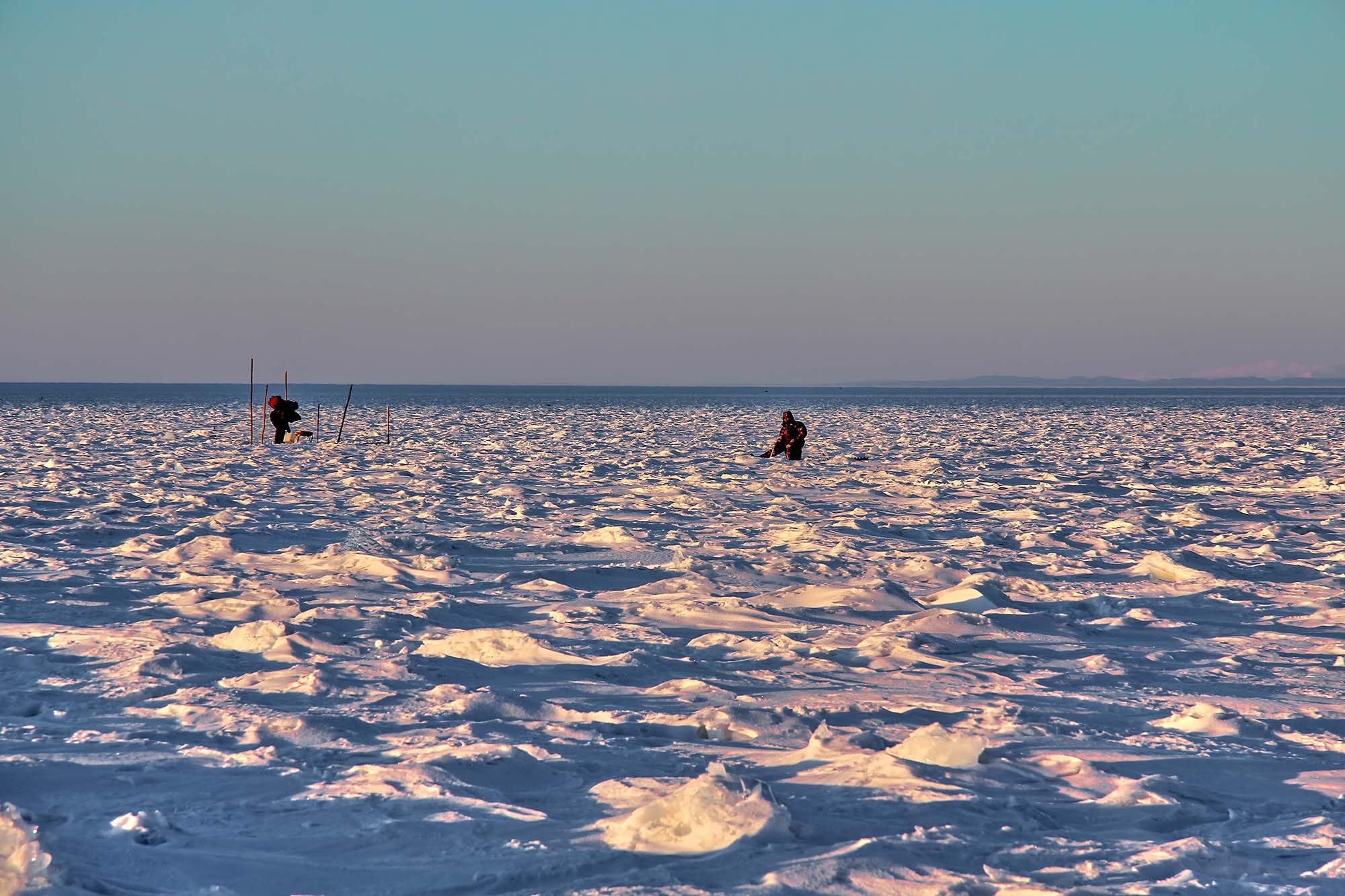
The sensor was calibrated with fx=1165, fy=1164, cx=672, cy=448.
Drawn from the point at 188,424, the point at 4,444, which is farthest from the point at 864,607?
the point at 188,424

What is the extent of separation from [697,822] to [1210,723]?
2171 millimetres

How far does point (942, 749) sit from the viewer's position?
3672mm

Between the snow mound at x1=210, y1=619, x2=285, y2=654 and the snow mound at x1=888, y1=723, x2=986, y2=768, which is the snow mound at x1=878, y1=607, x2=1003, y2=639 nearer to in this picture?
the snow mound at x1=888, y1=723, x2=986, y2=768

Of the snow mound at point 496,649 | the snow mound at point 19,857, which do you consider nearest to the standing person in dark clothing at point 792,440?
the snow mound at point 496,649

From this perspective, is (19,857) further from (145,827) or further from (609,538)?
(609,538)

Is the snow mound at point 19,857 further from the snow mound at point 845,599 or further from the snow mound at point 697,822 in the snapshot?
the snow mound at point 845,599

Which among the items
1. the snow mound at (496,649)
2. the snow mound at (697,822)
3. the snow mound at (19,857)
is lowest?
the snow mound at (496,649)

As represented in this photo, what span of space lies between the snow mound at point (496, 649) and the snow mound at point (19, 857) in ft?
7.81

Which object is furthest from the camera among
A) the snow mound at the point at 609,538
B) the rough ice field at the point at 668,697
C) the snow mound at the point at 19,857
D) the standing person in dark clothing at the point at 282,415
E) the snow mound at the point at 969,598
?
the standing person in dark clothing at the point at 282,415

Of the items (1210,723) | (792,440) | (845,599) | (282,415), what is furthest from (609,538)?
(282,415)

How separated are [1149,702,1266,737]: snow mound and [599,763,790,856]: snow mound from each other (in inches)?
71.3

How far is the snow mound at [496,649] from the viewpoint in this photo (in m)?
5.09

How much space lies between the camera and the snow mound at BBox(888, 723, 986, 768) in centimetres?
364

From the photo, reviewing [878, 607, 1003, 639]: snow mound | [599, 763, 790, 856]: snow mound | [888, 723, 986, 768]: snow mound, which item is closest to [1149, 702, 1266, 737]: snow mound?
[888, 723, 986, 768]: snow mound
